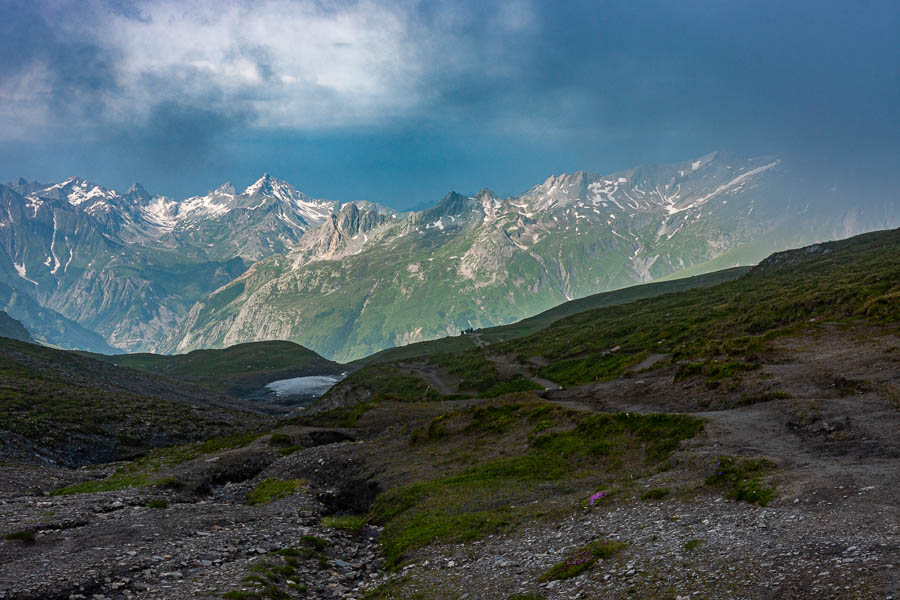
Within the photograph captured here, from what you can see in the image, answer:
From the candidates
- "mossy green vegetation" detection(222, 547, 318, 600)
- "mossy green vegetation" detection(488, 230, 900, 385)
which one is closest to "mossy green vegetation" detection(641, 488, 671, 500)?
"mossy green vegetation" detection(222, 547, 318, 600)

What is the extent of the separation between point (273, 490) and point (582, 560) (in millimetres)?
32310

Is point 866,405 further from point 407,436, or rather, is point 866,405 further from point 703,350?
point 407,436

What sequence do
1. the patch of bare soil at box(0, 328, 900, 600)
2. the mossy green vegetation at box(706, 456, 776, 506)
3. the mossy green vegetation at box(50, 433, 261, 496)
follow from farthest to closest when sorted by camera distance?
1. the mossy green vegetation at box(50, 433, 261, 496)
2. the mossy green vegetation at box(706, 456, 776, 506)
3. the patch of bare soil at box(0, 328, 900, 600)

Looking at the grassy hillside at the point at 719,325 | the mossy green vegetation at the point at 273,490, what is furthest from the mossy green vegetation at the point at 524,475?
the grassy hillside at the point at 719,325

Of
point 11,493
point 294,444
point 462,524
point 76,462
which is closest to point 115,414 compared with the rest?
point 76,462

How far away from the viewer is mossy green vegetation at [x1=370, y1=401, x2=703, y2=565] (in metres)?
26.0

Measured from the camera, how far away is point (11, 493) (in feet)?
129

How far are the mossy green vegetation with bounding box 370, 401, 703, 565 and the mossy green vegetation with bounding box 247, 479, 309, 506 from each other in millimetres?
9685

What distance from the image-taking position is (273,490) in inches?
1665

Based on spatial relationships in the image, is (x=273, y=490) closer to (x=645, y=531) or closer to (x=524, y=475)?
(x=524, y=475)

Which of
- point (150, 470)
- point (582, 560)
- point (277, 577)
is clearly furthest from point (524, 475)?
point (150, 470)

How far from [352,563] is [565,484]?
12.6 metres

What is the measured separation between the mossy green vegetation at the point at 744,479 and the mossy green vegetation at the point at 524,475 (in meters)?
4.41

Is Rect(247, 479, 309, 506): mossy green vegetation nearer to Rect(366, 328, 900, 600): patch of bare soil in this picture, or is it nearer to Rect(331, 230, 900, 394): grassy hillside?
Rect(366, 328, 900, 600): patch of bare soil
